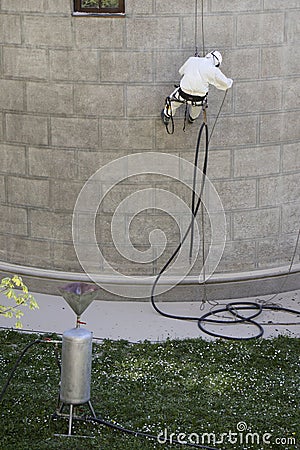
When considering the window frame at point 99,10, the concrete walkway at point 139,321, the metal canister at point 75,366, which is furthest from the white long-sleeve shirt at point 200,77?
the metal canister at point 75,366

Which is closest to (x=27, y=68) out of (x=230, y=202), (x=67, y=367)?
(x=230, y=202)

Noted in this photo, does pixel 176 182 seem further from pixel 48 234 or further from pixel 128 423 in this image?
pixel 128 423

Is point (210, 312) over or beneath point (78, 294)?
beneath

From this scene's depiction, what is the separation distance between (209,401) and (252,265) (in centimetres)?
228

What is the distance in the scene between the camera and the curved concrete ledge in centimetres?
802

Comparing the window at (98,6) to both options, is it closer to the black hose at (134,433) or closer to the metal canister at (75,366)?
the metal canister at (75,366)

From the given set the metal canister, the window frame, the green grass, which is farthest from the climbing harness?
the metal canister

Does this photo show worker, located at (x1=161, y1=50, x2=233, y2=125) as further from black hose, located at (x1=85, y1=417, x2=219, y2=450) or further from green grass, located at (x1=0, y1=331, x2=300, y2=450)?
black hose, located at (x1=85, y1=417, x2=219, y2=450)

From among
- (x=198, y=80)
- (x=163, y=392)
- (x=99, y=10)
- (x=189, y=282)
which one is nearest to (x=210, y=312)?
(x=189, y=282)

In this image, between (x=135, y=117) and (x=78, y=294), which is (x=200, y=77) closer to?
(x=135, y=117)

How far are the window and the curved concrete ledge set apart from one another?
2263 mm

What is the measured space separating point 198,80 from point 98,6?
1.09 m

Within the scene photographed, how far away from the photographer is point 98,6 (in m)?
7.52

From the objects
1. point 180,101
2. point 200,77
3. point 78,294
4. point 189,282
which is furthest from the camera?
point 189,282
